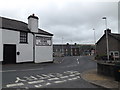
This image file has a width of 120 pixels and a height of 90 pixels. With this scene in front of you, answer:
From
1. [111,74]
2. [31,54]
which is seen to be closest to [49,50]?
[31,54]

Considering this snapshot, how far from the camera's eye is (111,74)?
33.2 ft

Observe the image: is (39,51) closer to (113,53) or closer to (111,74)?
(111,74)

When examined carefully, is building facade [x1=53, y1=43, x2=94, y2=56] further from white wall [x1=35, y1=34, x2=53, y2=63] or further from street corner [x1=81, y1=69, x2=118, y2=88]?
street corner [x1=81, y1=69, x2=118, y2=88]

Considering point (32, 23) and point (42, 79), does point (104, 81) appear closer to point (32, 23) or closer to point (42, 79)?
point (42, 79)

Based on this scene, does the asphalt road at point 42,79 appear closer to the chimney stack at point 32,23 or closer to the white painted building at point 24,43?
the white painted building at point 24,43

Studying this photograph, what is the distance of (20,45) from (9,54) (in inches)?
79.8

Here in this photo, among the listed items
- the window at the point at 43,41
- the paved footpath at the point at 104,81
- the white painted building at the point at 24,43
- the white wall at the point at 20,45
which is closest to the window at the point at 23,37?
the white painted building at the point at 24,43

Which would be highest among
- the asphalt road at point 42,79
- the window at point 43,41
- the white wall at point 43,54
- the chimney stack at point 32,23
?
the chimney stack at point 32,23

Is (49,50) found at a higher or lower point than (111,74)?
higher

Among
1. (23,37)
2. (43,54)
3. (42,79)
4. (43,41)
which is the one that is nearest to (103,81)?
(42,79)

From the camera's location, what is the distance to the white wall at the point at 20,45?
20.1m

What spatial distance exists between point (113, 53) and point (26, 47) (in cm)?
2447

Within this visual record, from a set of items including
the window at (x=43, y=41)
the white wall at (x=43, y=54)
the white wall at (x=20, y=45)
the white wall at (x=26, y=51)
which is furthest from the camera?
the window at (x=43, y=41)

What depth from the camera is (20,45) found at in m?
21.5
